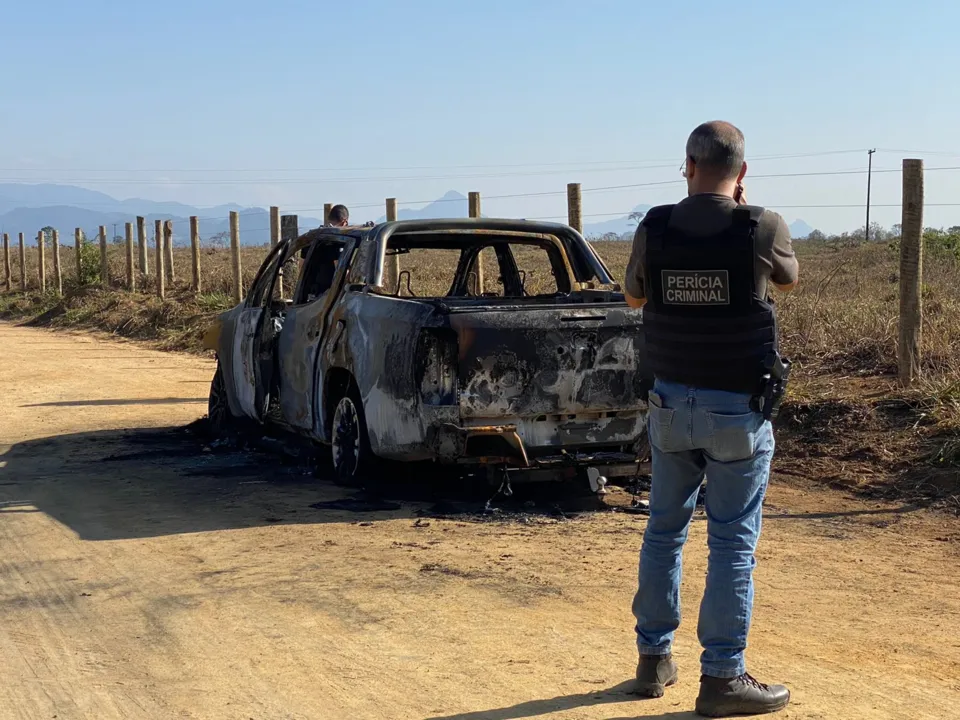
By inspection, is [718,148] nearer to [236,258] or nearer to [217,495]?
[217,495]

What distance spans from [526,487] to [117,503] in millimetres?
2636

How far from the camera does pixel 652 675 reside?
4.30 meters

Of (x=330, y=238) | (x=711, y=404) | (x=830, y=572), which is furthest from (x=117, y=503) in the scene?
(x=711, y=404)

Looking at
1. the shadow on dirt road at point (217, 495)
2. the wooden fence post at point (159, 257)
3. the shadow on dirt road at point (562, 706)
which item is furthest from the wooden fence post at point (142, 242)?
the shadow on dirt road at point (562, 706)

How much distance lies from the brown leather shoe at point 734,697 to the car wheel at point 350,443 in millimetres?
3858

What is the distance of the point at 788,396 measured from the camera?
10.2 meters

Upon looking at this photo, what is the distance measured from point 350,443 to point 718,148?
4.38 m

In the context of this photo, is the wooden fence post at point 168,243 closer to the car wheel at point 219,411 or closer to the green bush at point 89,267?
the green bush at point 89,267

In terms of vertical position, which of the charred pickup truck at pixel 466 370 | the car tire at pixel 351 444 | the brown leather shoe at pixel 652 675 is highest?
the charred pickup truck at pixel 466 370

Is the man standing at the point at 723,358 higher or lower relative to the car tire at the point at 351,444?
higher

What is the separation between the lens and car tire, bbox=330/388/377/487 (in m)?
7.70

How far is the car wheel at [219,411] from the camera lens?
10.4m

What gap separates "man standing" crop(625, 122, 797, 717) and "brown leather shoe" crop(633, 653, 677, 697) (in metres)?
0.23

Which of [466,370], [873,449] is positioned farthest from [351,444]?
[873,449]
